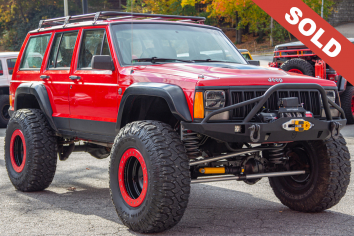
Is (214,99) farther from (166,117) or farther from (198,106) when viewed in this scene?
(166,117)

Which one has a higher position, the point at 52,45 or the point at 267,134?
the point at 52,45

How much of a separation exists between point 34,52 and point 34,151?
1.62 meters

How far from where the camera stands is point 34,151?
616cm

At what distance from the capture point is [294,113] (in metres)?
4.38

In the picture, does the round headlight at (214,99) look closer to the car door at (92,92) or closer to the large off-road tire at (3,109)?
the car door at (92,92)

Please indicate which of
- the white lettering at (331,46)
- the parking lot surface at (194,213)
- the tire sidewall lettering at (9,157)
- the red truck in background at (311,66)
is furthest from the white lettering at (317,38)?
the tire sidewall lettering at (9,157)

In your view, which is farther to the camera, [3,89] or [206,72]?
[3,89]

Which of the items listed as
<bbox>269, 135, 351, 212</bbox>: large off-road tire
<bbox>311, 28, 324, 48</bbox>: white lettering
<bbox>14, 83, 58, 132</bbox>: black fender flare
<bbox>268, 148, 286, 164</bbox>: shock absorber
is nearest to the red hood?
<bbox>269, 135, 351, 212</bbox>: large off-road tire

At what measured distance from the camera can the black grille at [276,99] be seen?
438cm

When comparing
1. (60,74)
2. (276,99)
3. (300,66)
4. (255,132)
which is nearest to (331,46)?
(300,66)

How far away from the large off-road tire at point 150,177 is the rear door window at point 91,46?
132 centimetres

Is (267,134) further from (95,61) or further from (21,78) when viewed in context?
(21,78)

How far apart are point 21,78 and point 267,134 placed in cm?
414

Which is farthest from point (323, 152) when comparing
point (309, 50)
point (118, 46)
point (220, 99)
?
point (309, 50)
